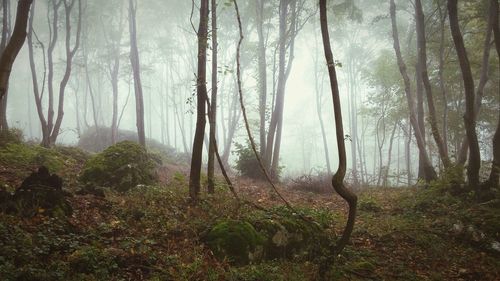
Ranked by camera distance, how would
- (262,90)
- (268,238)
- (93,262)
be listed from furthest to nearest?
(262,90) → (268,238) → (93,262)

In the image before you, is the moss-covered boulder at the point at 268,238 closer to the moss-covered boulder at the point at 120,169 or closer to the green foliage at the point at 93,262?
the green foliage at the point at 93,262

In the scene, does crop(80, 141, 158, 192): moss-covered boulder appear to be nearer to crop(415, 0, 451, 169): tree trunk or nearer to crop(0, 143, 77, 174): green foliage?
crop(0, 143, 77, 174): green foliage

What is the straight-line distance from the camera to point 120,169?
31.4 feet

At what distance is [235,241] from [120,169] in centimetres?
509

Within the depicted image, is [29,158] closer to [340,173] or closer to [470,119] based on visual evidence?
[340,173]

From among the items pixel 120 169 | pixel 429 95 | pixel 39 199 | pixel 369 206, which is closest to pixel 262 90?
pixel 429 95

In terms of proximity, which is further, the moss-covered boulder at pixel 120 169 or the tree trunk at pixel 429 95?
the tree trunk at pixel 429 95

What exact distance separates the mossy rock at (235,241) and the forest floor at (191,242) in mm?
179

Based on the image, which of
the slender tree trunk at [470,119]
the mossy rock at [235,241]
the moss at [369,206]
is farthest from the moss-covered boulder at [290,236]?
the slender tree trunk at [470,119]

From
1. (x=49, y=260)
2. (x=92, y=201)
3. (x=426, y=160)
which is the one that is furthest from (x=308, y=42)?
(x=49, y=260)

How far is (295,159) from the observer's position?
62.2m

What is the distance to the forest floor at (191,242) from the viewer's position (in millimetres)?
4723

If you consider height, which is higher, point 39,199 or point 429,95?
point 429,95

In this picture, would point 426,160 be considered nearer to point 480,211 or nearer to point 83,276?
point 480,211
